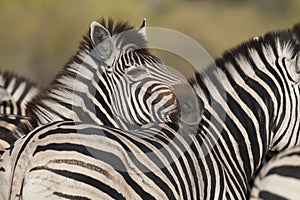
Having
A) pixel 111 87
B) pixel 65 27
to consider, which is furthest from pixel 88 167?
pixel 65 27

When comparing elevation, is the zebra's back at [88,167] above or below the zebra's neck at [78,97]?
below

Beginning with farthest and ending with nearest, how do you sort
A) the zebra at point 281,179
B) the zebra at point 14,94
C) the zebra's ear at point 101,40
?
the zebra at point 14,94
the zebra's ear at point 101,40
the zebra at point 281,179

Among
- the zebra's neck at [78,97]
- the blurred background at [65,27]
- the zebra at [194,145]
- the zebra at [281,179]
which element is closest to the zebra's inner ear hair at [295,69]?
the zebra at [194,145]

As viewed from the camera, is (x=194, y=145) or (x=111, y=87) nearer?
(x=194, y=145)

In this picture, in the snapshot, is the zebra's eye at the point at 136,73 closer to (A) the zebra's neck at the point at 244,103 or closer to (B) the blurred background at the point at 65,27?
(A) the zebra's neck at the point at 244,103

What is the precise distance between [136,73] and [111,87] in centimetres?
27

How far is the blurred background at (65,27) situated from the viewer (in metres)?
21.1

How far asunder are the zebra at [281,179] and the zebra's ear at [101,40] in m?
2.42

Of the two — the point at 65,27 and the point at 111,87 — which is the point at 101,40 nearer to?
the point at 111,87

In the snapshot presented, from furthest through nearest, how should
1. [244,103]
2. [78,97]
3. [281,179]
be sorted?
[78,97]
[244,103]
[281,179]

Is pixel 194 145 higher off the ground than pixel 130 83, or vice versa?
pixel 130 83

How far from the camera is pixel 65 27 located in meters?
22.2

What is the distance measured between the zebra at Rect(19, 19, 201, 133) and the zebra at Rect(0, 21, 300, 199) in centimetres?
39

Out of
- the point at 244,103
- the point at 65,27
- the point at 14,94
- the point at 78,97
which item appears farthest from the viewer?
the point at 65,27
